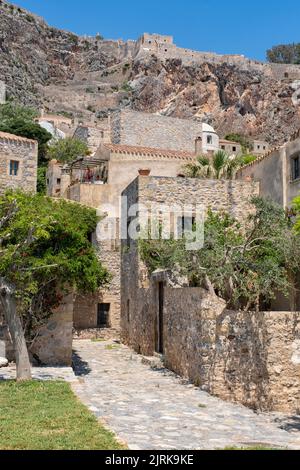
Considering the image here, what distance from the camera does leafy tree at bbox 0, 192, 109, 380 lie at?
12.9 meters

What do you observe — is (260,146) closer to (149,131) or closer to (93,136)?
(93,136)

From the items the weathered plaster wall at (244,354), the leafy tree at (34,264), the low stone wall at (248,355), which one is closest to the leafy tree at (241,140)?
the leafy tree at (34,264)

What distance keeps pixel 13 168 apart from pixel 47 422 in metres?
23.5

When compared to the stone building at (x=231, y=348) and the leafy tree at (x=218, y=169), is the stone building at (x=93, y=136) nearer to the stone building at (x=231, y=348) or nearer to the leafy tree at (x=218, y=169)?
the leafy tree at (x=218, y=169)

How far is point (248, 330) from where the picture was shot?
12672 millimetres

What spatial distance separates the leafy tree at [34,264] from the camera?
12.9 m

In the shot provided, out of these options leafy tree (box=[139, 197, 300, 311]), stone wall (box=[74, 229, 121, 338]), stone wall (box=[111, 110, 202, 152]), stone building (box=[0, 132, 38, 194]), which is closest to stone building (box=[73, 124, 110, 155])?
stone wall (box=[111, 110, 202, 152])

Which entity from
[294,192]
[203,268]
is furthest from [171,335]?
[294,192]

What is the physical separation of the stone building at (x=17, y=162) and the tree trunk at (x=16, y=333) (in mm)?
17169

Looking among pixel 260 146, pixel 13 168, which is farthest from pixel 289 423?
pixel 260 146

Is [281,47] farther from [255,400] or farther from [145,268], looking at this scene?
[255,400]

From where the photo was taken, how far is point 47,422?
8.18 m

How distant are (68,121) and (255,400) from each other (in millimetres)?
64011

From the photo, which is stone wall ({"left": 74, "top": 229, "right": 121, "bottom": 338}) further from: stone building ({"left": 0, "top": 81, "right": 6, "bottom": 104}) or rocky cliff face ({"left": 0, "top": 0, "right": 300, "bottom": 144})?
stone building ({"left": 0, "top": 81, "right": 6, "bottom": 104})
